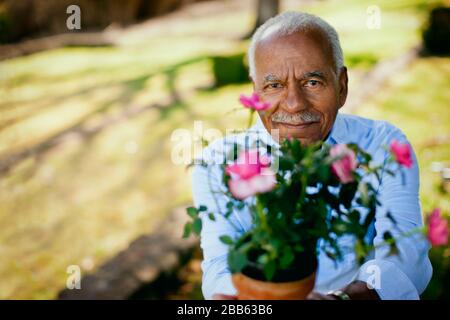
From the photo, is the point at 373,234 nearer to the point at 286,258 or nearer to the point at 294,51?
the point at 294,51

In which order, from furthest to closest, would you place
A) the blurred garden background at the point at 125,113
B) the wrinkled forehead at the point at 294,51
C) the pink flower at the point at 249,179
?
the blurred garden background at the point at 125,113
the wrinkled forehead at the point at 294,51
the pink flower at the point at 249,179

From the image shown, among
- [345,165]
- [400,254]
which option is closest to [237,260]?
[345,165]

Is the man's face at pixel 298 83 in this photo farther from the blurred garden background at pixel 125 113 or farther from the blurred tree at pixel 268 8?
the blurred tree at pixel 268 8

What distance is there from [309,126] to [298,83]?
18 cm

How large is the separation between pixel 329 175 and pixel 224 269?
0.65 m

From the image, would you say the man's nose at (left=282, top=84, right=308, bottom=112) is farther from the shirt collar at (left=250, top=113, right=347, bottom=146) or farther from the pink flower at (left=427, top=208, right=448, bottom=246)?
the pink flower at (left=427, top=208, right=448, bottom=246)

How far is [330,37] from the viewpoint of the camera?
1977mm

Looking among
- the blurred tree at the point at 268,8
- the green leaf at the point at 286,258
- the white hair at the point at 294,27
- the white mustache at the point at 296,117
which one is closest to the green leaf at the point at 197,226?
the green leaf at the point at 286,258

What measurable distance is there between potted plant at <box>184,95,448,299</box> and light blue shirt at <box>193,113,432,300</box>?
259mm

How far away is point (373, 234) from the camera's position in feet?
7.16

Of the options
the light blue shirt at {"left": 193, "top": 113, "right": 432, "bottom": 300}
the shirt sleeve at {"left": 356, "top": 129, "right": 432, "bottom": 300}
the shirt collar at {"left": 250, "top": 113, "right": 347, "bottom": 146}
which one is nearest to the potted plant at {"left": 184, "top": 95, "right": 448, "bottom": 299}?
the light blue shirt at {"left": 193, "top": 113, "right": 432, "bottom": 300}

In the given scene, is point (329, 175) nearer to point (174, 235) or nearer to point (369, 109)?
point (174, 235)

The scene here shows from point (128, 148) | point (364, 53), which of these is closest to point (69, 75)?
point (128, 148)

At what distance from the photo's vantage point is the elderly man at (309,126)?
5.75ft
